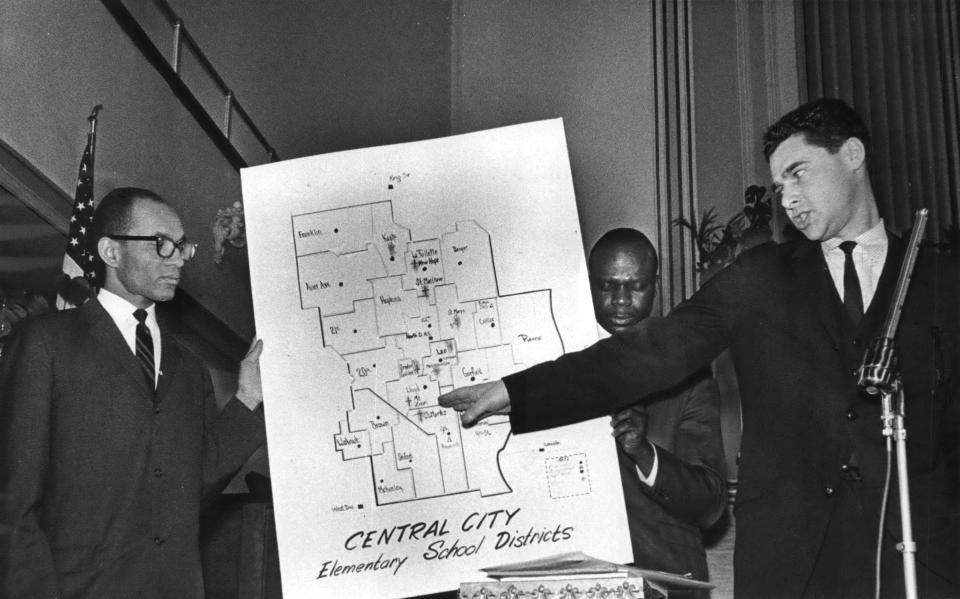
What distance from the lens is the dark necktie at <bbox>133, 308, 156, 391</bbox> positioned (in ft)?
8.75

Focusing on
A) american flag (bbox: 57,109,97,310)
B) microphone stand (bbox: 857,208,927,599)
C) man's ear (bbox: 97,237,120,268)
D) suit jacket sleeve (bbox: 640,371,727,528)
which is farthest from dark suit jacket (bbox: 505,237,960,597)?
american flag (bbox: 57,109,97,310)

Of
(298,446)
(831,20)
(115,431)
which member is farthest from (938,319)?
(831,20)

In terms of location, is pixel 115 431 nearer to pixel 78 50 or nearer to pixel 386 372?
pixel 386 372

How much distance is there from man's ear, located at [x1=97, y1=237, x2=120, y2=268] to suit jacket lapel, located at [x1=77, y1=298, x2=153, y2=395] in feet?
0.45

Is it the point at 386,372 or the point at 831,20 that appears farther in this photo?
the point at 831,20

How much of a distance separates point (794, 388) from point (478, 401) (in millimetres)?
766

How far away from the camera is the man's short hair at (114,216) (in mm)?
2758

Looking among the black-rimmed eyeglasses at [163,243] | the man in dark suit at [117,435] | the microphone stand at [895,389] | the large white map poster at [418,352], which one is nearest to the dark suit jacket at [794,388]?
the large white map poster at [418,352]

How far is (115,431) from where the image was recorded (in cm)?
257

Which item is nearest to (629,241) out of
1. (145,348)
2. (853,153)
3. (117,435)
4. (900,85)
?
(853,153)

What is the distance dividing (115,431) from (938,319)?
1987mm

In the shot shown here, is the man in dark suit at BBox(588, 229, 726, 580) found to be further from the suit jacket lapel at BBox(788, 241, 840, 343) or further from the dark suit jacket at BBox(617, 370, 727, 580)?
the suit jacket lapel at BBox(788, 241, 840, 343)

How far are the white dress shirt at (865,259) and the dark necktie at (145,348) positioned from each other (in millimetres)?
1731

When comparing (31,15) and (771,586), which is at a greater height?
(31,15)
